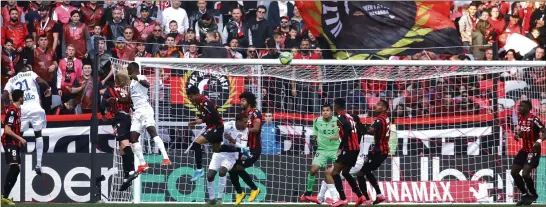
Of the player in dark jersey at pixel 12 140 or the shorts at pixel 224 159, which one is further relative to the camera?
the shorts at pixel 224 159

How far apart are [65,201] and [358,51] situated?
6.44 meters

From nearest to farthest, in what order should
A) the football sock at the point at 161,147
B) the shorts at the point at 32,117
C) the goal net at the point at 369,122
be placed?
the football sock at the point at 161,147 → the shorts at the point at 32,117 → the goal net at the point at 369,122

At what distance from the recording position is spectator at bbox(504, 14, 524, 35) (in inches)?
902

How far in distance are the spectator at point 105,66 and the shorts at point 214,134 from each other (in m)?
3.68

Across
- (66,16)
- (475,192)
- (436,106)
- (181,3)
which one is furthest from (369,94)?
(66,16)

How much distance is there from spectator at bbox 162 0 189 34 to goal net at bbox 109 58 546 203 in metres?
2.64

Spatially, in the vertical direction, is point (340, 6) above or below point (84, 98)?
above

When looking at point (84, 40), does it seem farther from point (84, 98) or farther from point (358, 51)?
point (358, 51)

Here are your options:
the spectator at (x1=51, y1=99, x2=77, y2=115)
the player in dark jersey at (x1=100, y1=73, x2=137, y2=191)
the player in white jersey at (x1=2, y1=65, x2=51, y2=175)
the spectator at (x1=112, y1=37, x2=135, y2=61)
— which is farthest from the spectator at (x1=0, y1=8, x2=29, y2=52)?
the player in dark jersey at (x1=100, y1=73, x2=137, y2=191)

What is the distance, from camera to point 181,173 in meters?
19.5

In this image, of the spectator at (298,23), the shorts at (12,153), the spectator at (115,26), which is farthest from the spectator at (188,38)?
the shorts at (12,153)

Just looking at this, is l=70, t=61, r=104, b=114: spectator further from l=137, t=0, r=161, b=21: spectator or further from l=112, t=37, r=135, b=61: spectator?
l=137, t=0, r=161, b=21: spectator

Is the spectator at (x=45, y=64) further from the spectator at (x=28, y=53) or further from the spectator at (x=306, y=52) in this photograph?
the spectator at (x=306, y=52)

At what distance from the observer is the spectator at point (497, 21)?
906 inches
